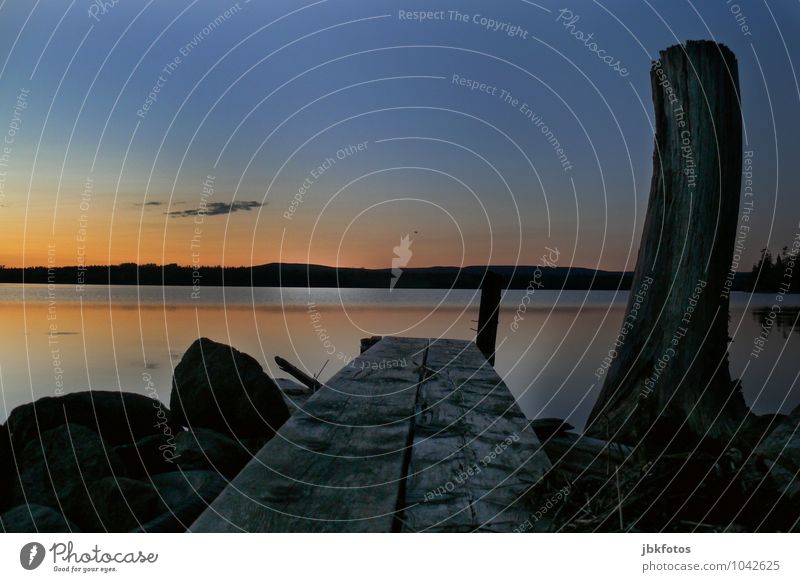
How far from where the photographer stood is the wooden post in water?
33.7ft

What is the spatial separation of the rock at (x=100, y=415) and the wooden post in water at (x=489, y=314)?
17.1 feet

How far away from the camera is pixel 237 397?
6.61 metres

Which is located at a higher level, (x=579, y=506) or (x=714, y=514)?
(x=579, y=506)

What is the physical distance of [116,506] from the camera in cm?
417

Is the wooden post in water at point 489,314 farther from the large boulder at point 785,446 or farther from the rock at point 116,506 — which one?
the rock at point 116,506

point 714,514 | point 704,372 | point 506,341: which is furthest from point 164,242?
point 506,341

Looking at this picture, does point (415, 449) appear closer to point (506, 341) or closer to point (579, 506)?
point (579, 506)

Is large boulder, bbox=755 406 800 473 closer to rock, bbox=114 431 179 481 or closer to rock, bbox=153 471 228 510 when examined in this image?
rock, bbox=153 471 228 510

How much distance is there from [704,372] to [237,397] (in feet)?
14.6

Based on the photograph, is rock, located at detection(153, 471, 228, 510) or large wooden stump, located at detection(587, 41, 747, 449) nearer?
rock, located at detection(153, 471, 228, 510)

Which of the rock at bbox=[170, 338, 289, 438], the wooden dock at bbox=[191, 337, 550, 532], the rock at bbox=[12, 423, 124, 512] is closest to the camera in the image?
the wooden dock at bbox=[191, 337, 550, 532]

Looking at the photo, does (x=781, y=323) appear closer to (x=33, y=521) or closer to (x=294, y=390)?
(x=294, y=390)

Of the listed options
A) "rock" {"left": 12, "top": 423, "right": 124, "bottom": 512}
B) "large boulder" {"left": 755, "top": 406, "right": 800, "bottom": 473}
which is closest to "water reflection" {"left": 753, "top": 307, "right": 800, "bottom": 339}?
"large boulder" {"left": 755, "top": 406, "right": 800, "bottom": 473}

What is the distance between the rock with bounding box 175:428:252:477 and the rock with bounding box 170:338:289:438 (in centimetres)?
105
